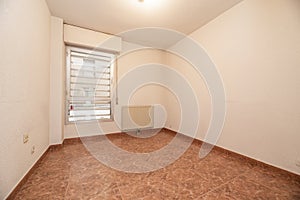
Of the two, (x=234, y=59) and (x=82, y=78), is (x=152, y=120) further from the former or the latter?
(x=234, y=59)

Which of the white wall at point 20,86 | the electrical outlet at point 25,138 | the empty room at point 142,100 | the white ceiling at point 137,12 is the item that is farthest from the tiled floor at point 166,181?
the white ceiling at point 137,12

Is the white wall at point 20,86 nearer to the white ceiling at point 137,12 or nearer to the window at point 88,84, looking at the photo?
the white ceiling at point 137,12

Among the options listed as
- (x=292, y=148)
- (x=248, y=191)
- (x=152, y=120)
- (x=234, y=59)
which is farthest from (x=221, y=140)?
(x=152, y=120)

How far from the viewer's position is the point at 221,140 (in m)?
2.35

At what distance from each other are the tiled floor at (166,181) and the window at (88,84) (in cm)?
108

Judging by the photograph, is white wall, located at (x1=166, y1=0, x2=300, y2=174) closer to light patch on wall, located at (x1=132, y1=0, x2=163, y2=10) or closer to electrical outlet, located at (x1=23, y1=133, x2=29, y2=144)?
light patch on wall, located at (x1=132, y1=0, x2=163, y2=10)

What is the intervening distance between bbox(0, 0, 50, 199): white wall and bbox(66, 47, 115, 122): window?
926mm

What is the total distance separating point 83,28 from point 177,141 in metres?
3.14

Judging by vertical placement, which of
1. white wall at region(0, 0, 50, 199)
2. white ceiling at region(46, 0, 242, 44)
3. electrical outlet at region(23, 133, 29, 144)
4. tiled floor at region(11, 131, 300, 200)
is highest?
white ceiling at region(46, 0, 242, 44)

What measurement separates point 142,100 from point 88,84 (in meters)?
1.42

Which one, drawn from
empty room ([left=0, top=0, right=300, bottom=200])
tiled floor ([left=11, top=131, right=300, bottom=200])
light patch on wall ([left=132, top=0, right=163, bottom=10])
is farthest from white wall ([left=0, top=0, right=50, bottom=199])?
light patch on wall ([left=132, top=0, right=163, bottom=10])

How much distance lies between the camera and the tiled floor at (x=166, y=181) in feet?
4.22

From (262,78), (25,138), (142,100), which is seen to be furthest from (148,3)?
(25,138)

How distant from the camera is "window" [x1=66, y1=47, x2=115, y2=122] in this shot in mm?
2855
